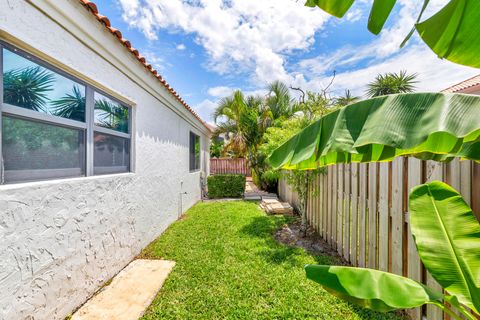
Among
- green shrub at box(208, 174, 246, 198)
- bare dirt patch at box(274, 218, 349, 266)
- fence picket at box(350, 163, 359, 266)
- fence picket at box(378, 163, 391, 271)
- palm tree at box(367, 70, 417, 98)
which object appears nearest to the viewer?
fence picket at box(378, 163, 391, 271)

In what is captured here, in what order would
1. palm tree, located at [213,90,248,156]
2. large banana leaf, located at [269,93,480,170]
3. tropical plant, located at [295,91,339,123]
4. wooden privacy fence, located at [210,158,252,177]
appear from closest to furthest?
large banana leaf, located at [269,93,480,170] < tropical plant, located at [295,91,339,123] < palm tree, located at [213,90,248,156] < wooden privacy fence, located at [210,158,252,177]

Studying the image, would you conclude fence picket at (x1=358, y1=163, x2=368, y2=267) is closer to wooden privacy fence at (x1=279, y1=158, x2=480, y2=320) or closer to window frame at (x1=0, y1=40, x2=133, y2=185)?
wooden privacy fence at (x1=279, y1=158, x2=480, y2=320)

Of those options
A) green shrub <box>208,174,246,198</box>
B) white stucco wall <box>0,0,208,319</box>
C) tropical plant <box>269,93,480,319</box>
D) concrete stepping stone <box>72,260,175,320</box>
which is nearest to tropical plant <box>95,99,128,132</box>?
white stucco wall <box>0,0,208,319</box>

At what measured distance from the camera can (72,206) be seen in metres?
2.72

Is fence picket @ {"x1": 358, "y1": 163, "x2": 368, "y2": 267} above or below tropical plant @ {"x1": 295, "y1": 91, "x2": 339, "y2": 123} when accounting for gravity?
below

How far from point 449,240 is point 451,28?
135 centimetres

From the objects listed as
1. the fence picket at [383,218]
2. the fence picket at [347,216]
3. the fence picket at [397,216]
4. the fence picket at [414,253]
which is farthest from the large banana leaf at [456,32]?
the fence picket at [347,216]

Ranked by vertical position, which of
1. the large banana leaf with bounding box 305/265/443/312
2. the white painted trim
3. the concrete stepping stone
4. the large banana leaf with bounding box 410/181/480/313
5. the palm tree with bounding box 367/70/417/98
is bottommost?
the concrete stepping stone

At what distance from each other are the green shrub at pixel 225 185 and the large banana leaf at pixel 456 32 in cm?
1009

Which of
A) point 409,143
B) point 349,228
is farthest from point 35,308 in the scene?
point 349,228

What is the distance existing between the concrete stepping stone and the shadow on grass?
1.97 metres

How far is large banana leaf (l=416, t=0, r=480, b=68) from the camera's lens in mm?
1210

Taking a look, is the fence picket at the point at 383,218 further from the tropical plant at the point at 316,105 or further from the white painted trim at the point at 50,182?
the white painted trim at the point at 50,182

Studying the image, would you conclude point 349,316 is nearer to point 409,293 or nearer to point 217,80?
point 409,293
